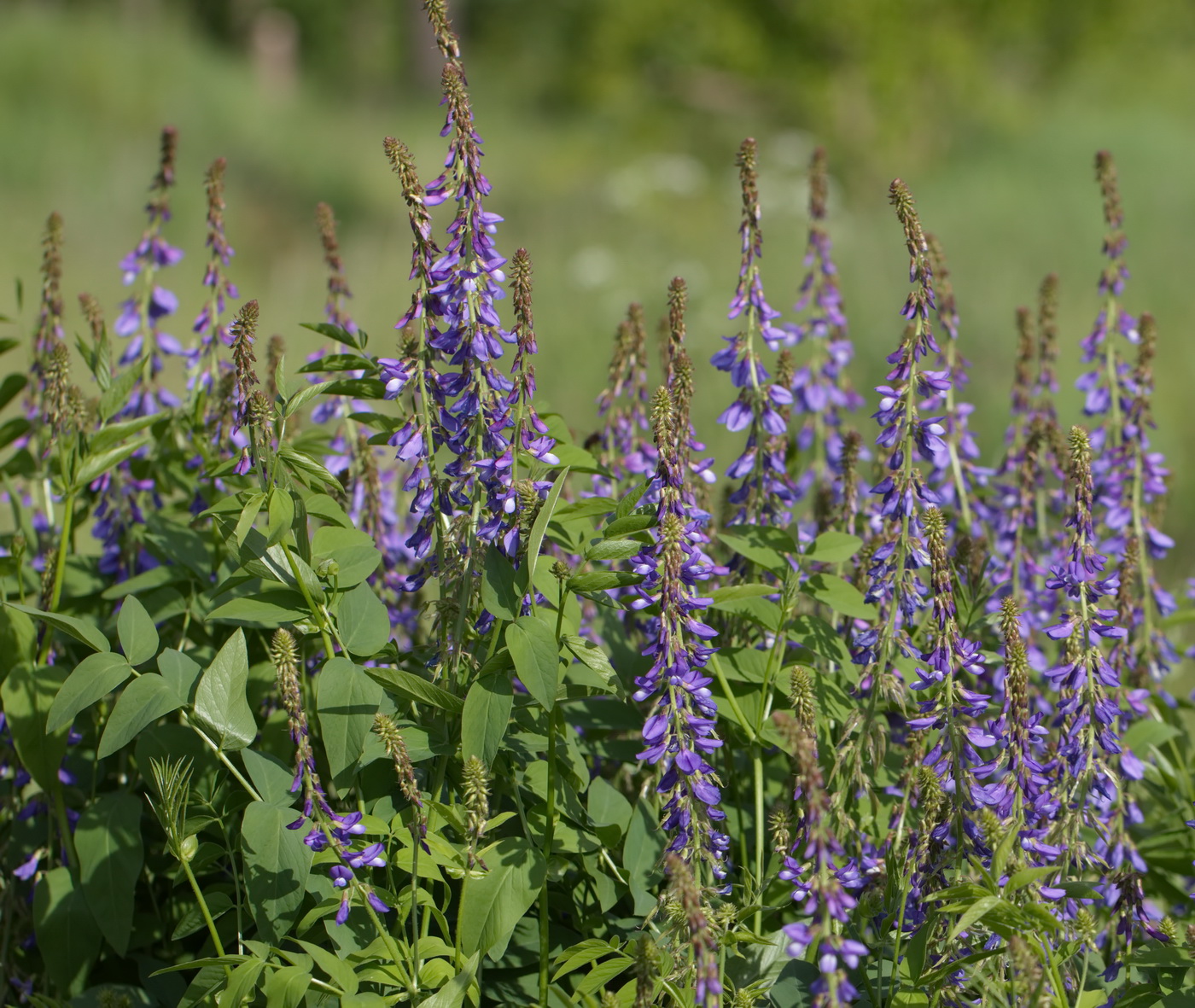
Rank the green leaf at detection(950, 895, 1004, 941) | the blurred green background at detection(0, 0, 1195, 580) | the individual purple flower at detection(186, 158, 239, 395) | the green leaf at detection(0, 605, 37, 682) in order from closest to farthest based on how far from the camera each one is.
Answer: the green leaf at detection(950, 895, 1004, 941)
the green leaf at detection(0, 605, 37, 682)
the individual purple flower at detection(186, 158, 239, 395)
the blurred green background at detection(0, 0, 1195, 580)

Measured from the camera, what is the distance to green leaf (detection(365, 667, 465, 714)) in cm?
168

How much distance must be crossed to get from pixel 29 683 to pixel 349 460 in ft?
2.35

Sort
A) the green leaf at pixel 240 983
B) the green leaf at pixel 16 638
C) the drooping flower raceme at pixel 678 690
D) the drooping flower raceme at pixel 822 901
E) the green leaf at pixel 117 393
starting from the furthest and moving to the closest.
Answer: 1. the green leaf at pixel 117 393
2. the green leaf at pixel 16 638
3. the drooping flower raceme at pixel 678 690
4. the green leaf at pixel 240 983
5. the drooping flower raceme at pixel 822 901

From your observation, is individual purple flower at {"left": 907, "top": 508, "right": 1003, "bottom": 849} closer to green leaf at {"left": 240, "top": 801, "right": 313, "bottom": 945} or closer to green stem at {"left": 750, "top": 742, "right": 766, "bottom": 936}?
green stem at {"left": 750, "top": 742, "right": 766, "bottom": 936}

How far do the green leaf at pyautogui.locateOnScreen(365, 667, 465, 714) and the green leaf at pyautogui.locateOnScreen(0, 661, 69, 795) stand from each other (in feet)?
2.01

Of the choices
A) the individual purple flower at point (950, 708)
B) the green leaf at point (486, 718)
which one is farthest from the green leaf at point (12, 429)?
the individual purple flower at point (950, 708)

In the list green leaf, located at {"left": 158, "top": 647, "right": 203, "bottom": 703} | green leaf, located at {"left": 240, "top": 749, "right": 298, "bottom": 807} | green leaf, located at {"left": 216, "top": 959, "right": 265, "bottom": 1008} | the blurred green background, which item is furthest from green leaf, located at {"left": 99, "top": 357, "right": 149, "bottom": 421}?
the blurred green background

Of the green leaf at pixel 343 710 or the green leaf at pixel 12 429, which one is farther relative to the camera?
the green leaf at pixel 12 429

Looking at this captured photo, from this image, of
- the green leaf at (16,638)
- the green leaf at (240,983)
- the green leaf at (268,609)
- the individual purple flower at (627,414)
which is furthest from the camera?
the individual purple flower at (627,414)

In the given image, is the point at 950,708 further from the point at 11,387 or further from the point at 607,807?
the point at 11,387

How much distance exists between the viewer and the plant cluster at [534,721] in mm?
1616

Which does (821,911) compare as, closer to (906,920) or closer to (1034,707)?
(906,920)

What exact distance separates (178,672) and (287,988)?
0.48 metres

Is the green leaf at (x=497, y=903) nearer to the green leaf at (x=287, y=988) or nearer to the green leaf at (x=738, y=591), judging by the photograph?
the green leaf at (x=287, y=988)
